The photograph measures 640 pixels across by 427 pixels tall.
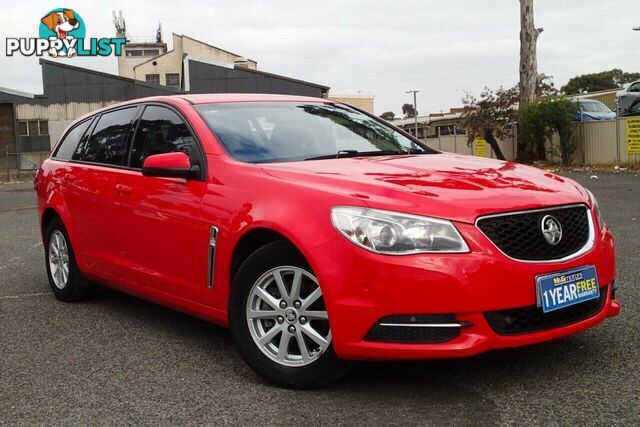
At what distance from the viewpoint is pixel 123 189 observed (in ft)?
15.7

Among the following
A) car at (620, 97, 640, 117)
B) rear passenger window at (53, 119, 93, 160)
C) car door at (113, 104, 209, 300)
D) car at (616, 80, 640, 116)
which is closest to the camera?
car door at (113, 104, 209, 300)

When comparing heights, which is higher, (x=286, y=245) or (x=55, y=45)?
(x=55, y=45)

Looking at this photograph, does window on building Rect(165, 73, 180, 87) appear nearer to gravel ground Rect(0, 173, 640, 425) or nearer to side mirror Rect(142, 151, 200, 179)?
gravel ground Rect(0, 173, 640, 425)

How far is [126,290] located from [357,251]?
2.34m

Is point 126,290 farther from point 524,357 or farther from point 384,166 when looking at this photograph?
point 524,357

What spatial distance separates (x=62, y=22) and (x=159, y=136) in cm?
5318

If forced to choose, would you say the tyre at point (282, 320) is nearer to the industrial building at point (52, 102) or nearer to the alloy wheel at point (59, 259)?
the alloy wheel at point (59, 259)

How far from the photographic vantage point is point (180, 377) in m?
3.80

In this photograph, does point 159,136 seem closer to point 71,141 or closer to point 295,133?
point 295,133

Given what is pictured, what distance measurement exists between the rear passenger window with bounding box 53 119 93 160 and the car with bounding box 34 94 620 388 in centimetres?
126

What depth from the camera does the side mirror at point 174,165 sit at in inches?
162

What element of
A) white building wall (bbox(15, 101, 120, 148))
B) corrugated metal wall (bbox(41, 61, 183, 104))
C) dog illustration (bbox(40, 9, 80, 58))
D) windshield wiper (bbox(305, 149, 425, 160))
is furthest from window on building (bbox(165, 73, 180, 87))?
windshield wiper (bbox(305, 149, 425, 160))

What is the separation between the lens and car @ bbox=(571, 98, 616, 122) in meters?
23.5

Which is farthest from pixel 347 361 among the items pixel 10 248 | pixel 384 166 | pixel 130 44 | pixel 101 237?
pixel 130 44
